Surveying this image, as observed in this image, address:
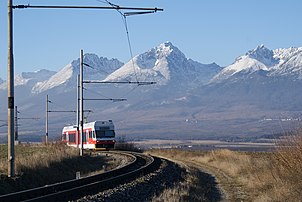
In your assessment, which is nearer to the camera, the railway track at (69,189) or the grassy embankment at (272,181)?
the railway track at (69,189)

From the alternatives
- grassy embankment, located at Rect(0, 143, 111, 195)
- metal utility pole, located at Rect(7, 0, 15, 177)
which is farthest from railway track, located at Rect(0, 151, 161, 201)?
metal utility pole, located at Rect(7, 0, 15, 177)

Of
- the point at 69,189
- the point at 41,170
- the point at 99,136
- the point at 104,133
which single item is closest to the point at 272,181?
the point at 69,189

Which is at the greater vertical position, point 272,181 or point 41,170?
point 41,170

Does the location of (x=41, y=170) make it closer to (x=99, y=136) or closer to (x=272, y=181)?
(x=272, y=181)

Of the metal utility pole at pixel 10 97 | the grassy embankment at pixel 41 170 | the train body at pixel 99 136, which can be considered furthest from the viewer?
the train body at pixel 99 136

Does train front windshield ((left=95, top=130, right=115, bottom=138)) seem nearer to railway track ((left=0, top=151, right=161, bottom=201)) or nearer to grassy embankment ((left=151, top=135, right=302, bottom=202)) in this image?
grassy embankment ((left=151, top=135, right=302, bottom=202))

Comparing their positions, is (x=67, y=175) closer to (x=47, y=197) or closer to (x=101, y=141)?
(x=47, y=197)

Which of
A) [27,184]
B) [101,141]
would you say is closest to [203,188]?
[27,184]

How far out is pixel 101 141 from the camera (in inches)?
2299

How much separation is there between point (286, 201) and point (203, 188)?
638 cm

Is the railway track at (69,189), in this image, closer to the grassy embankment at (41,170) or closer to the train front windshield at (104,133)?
the grassy embankment at (41,170)

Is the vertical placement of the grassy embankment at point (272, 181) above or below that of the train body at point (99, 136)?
below

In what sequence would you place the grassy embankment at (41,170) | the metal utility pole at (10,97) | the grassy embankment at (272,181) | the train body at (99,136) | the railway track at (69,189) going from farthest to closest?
the train body at (99,136), the grassy embankment at (41,170), the metal utility pole at (10,97), the grassy embankment at (272,181), the railway track at (69,189)

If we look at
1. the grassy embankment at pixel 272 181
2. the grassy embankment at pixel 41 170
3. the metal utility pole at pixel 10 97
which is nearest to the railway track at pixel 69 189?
the grassy embankment at pixel 41 170
